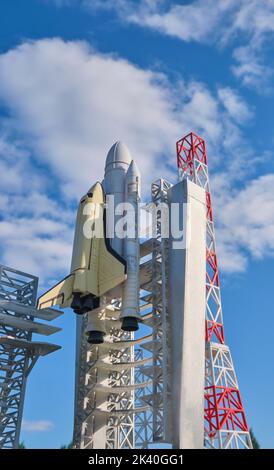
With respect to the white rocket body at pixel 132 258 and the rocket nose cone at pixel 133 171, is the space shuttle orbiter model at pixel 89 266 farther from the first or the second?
the rocket nose cone at pixel 133 171

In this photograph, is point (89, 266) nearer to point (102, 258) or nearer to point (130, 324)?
point (102, 258)

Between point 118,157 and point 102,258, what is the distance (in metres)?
7.96

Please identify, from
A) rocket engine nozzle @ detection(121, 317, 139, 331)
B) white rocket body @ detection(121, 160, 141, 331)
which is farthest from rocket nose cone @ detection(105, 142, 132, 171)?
rocket engine nozzle @ detection(121, 317, 139, 331)

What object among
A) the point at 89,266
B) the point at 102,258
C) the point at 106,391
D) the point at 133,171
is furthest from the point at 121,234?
the point at 106,391

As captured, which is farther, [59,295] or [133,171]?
[133,171]

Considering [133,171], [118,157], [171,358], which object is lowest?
[171,358]

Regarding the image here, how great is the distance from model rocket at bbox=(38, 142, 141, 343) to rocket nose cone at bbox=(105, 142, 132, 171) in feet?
1.09

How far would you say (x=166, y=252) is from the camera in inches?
1258

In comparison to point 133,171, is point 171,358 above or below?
below

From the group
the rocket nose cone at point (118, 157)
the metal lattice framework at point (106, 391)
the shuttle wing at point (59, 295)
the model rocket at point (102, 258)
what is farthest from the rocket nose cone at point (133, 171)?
the metal lattice framework at point (106, 391)

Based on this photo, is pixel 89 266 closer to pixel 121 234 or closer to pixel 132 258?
pixel 132 258

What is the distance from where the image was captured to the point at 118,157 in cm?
3741

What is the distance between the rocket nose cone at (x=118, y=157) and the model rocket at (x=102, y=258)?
1.09 ft
